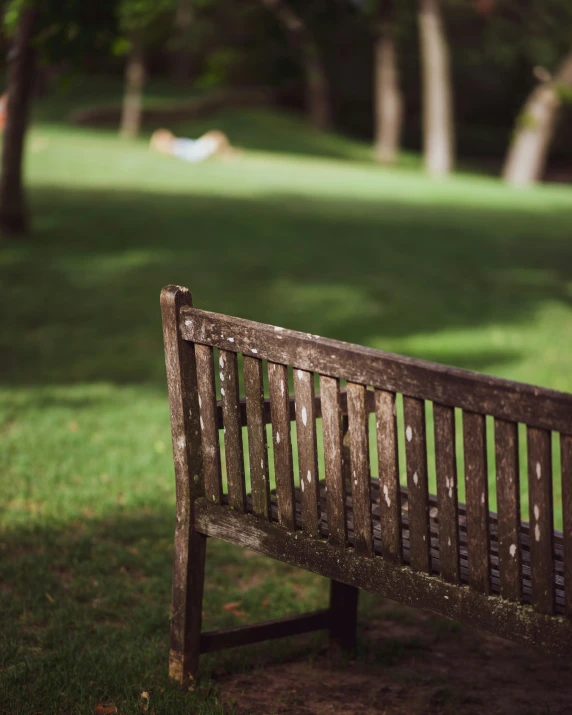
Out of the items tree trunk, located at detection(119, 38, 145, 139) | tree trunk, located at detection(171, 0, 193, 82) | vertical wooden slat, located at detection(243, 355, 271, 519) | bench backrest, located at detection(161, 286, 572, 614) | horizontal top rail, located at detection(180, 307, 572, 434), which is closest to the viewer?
horizontal top rail, located at detection(180, 307, 572, 434)

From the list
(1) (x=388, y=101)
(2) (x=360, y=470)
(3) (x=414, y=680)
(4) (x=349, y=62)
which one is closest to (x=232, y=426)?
(2) (x=360, y=470)

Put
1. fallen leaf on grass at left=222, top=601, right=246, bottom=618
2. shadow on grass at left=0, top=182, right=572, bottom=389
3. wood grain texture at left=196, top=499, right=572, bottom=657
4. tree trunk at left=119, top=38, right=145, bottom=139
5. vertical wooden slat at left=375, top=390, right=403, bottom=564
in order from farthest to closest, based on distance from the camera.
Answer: tree trunk at left=119, top=38, right=145, bottom=139 → shadow on grass at left=0, top=182, right=572, bottom=389 → fallen leaf on grass at left=222, top=601, right=246, bottom=618 → vertical wooden slat at left=375, top=390, right=403, bottom=564 → wood grain texture at left=196, top=499, right=572, bottom=657

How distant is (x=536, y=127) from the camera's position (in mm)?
26500

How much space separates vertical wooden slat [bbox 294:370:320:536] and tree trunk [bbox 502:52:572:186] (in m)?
22.9

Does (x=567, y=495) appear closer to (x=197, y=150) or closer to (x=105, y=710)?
(x=105, y=710)

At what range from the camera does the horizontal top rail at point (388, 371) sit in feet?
7.64

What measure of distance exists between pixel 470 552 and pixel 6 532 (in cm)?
292

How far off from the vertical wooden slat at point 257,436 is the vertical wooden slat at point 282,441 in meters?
0.04

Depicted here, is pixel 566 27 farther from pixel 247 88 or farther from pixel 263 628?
pixel 263 628

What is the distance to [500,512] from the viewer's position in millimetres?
2535

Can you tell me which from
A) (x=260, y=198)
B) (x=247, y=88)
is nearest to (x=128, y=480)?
(x=260, y=198)

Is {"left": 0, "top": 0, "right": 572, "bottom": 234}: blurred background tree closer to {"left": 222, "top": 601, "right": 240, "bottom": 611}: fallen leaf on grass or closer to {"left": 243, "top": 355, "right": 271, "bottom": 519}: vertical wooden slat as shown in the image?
{"left": 222, "top": 601, "right": 240, "bottom": 611}: fallen leaf on grass

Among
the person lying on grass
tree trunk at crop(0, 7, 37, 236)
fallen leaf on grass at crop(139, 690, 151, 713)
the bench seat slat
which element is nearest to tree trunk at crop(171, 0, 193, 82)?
the person lying on grass

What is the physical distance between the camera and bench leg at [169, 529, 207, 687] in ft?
10.6
